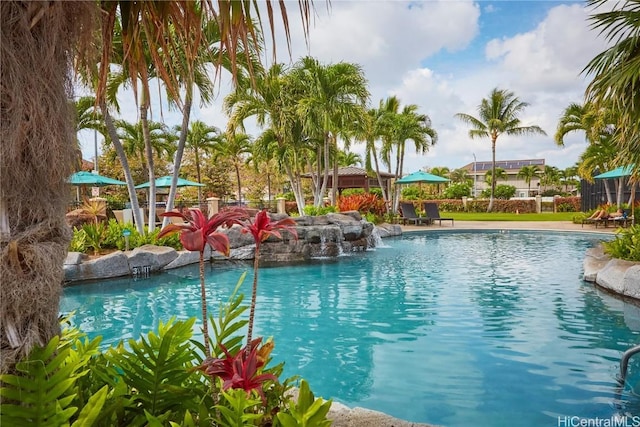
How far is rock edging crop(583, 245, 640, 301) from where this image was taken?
7154 millimetres

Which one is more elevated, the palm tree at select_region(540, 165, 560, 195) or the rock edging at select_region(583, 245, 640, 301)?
the palm tree at select_region(540, 165, 560, 195)

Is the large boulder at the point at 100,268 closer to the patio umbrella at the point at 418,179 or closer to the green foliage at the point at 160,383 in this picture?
the green foliage at the point at 160,383

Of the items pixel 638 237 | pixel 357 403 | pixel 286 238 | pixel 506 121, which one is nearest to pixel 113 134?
pixel 286 238

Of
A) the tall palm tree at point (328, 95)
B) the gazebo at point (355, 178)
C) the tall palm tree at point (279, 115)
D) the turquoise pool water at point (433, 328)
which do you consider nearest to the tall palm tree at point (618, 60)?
the turquoise pool water at point (433, 328)

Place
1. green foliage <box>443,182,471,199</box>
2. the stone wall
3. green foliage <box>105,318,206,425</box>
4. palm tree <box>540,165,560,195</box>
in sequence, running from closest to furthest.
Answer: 1. green foliage <box>105,318,206,425</box>
2. the stone wall
3. green foliage <box>443,182,471,199</box>
4. palm tree <box>540,165,560,195</box>

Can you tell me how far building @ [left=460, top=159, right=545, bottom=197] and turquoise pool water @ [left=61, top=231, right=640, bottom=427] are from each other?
154 ft

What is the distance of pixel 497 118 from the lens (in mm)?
31547

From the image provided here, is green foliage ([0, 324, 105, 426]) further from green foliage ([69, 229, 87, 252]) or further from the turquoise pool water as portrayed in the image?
green foliage ([69, 229, 87, 252])

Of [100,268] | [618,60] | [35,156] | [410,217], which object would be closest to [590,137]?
[410,217]

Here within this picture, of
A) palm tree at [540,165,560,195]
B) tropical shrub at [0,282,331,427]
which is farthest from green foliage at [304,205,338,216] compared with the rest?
palm tree at [540,165,560,195]

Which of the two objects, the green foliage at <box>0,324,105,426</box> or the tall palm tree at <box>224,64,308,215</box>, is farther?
the tall palm tree at <box>224,64,308,215</box>

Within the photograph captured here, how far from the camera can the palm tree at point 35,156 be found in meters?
1.43

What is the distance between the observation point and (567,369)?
178 inches

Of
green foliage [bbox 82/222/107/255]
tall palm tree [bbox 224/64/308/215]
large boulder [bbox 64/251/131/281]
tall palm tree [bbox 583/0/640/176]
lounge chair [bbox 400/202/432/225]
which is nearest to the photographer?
tall palm tree [bbox 583/0/640/176]
